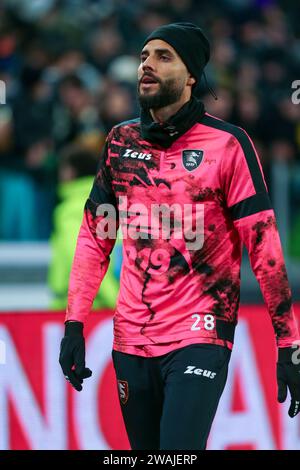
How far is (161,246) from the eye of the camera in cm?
483

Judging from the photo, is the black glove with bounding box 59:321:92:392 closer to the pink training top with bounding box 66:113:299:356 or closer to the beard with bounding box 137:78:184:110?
the pink training top with bounding box 66:113:299:356

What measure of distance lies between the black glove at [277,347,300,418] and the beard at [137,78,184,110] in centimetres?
123

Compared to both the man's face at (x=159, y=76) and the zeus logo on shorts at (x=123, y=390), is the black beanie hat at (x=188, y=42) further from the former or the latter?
the zeus logo on shorts at (x=123, y=390)

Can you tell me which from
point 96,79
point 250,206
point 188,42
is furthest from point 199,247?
point 96,79

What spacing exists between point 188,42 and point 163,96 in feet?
0.89

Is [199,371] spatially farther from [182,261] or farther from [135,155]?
[135,155]

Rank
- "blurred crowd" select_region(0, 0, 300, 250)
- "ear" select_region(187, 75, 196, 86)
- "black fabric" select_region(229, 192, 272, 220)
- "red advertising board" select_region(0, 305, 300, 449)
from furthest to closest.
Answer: "blurred crowd" select_region(0, 0, 300, 250) → "red advertising board" select_region(0, 305, 300, 449) → "ear" select_region(187, 75, 196, 86) → "black fabric" select_region(229, 192, 272, 220)

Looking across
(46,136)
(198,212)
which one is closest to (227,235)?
(198,212)

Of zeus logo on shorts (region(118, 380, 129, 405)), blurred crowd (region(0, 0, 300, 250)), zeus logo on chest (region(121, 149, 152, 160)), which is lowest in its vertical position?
zeus logo on shorts (region(118, 380, 129, 405))

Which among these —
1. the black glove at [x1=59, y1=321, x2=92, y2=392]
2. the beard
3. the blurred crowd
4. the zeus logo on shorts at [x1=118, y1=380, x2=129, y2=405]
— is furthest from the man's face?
the blurred crowd

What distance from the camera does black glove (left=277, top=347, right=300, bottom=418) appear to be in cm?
470

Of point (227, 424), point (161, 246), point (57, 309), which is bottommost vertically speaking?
point (227, 424)

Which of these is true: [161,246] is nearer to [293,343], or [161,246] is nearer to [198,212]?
[198,212]
